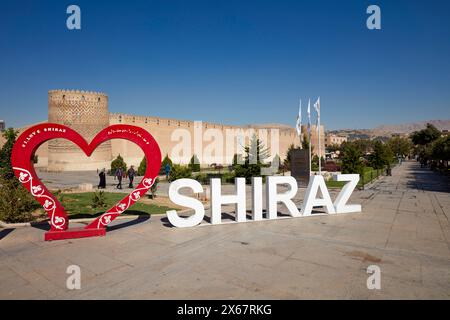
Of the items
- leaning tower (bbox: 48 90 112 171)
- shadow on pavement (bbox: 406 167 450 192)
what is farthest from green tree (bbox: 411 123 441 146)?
leaning tower (bbox: 48 90 112 171)

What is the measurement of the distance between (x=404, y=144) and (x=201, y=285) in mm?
85007

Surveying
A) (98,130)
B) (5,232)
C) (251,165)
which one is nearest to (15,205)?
(5,232)

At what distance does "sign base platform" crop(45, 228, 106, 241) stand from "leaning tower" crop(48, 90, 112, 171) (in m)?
31.0

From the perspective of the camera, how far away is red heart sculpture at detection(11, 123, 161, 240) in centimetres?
698

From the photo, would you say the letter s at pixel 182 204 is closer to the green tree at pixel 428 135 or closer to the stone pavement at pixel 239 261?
the stone pavement at pixel 239 261

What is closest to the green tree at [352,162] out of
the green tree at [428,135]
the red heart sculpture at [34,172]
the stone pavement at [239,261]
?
the stone pavement at [239,261]

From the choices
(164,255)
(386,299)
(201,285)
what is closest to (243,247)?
(164,255)

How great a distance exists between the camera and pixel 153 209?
1121 cm

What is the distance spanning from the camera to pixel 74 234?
7.32 m

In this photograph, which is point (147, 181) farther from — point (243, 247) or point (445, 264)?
point (445, 264)

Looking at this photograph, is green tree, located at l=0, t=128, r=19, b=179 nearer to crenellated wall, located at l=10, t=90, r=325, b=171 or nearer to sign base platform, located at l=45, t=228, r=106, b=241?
sign base platform, located at l=45, t=228, r=106, b=241

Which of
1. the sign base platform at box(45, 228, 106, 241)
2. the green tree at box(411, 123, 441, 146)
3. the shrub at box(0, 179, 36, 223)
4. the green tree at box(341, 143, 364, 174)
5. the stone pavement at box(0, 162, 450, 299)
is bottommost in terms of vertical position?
the stone pavement at box(0, 162, 450, 299)

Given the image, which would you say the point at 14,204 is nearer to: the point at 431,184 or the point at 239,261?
the point at 239,261

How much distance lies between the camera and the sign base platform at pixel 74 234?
714 centimetres
